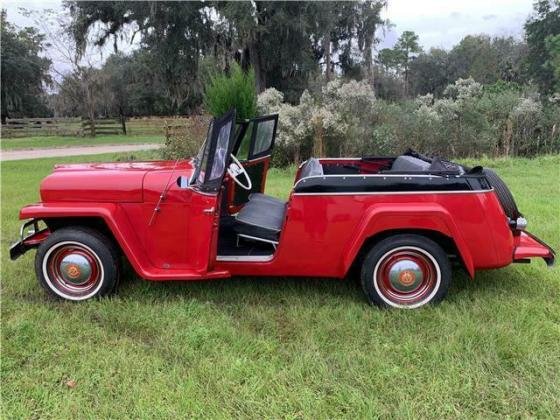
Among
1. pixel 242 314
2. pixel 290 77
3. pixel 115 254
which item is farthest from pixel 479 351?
pixel 290 77

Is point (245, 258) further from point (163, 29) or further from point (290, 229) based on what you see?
point (163, 29)

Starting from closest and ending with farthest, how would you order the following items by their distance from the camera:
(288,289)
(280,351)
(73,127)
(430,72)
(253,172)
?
(280,351)
(288,289)
(253,172)
(73,127)
(430,72)

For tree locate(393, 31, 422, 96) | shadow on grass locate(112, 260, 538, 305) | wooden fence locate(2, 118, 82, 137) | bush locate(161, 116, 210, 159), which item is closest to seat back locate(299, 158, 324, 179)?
shadow on grass locate(112, 260, 538, 305)

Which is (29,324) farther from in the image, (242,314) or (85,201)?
(242,314)

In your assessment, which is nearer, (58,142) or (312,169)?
(312,169)

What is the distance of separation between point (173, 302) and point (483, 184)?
2.43 meters

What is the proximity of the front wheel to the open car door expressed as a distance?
148 cm

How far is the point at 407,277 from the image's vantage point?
3373 millimetres

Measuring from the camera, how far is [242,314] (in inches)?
133

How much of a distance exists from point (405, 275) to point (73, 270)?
2.49 meters

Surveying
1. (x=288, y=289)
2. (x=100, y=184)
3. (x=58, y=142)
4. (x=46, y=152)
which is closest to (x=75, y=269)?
(x=100, y=184)

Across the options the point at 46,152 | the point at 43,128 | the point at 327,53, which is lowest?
the point at 46,152

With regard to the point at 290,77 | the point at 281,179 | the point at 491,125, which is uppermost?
the point at 290,77

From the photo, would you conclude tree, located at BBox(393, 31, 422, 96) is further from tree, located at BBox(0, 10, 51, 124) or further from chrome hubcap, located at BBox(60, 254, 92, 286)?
chrome hubcap, located at BBox(60, 254, 92, 286)
